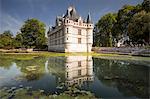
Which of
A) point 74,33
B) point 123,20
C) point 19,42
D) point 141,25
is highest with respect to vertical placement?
point 123,20

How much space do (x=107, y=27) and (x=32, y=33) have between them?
1026 inches

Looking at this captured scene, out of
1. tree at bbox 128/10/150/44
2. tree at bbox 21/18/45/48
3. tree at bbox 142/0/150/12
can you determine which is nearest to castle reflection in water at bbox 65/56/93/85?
tree at bbox 128/10/150/44

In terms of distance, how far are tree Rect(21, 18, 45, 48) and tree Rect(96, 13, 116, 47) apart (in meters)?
21.4

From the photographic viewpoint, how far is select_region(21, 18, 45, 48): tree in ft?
203

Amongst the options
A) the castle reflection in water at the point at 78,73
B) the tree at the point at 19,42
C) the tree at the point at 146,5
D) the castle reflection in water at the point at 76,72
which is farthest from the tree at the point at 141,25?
the tree at the point at 19,42

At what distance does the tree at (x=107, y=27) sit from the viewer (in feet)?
188

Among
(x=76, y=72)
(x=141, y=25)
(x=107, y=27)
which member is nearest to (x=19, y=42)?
(x=107, y=27)

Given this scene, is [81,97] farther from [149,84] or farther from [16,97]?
[149,84]

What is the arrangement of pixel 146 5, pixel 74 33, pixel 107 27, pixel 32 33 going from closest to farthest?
pixel 146 5, pixel 74 33, pixel 107 27, pixel 32 33

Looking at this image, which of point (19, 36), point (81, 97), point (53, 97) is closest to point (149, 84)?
point (81, 97)

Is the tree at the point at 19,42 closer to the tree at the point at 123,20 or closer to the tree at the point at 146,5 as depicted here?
the tree at the point at 123,20

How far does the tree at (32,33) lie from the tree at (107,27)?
21351 millimetres

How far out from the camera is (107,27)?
59.1m

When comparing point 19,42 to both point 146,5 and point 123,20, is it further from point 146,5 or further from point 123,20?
point 146,5
